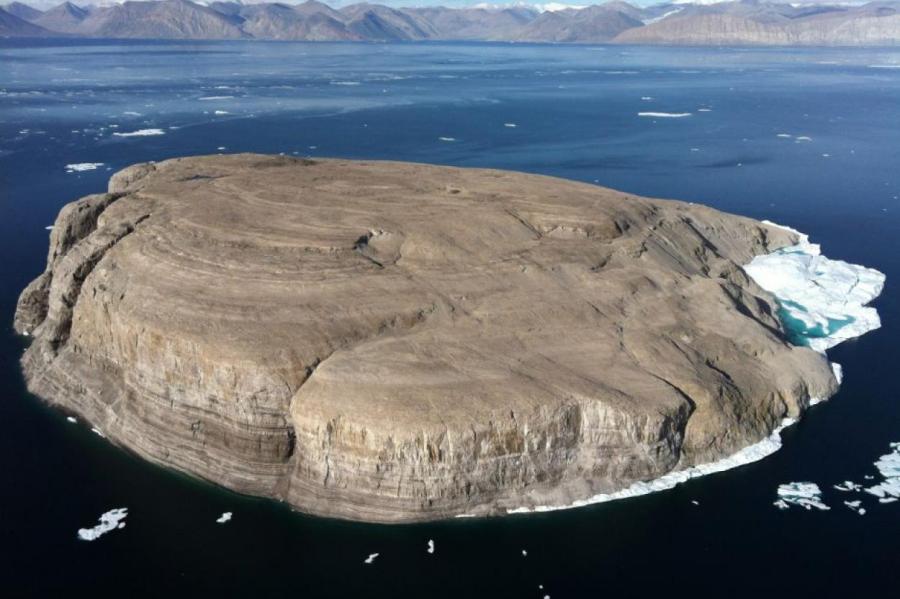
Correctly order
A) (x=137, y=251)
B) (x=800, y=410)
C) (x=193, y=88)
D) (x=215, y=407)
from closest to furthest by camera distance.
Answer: (x=215, y=407) → (x=800, y=410) → (x=137, y=251) → (x=193, y=88)

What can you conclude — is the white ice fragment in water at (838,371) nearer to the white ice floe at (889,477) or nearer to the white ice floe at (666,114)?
the white ice floe at (889,477)

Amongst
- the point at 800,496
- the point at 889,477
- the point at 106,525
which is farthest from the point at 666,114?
the point at 106,525


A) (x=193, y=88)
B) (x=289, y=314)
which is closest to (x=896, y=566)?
(x=289, y=314)

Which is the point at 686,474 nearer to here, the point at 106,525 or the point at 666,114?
the point at 106,525

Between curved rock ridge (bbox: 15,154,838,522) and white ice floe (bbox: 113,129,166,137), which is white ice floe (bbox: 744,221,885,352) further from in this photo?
white ice floe (bbox: 113,129,166,137)

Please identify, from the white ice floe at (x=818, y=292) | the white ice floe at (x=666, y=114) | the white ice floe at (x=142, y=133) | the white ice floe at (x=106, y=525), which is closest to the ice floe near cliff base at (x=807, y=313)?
the white ice floe at (x=818, y=292)

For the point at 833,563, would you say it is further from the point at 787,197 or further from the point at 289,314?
the point at 787,197
